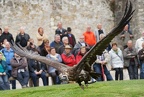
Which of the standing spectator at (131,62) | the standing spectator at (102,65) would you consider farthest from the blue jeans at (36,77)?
the standing spectator at (131,62)

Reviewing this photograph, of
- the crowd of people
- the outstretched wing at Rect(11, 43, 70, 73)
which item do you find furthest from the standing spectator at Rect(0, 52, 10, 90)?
the outstretched wing at Rect(11, 43, 70, 73)

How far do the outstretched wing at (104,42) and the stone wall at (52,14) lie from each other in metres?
12.9

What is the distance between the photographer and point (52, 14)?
2800 centimetres

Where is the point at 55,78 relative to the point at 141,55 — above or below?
below

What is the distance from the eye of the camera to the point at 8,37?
21.0 metres

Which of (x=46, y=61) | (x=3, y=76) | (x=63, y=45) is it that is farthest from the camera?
(x=63, y=45)

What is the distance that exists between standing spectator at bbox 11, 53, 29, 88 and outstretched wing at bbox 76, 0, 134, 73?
227 inches

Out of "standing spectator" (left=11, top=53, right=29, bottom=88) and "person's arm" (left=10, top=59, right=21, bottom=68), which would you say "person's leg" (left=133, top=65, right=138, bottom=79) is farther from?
"person's arm" (left=10, top=59, right=21, bottom=68)

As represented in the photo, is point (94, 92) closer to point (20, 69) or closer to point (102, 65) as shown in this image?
point (20, 69)

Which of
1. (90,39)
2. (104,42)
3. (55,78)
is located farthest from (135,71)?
(104,42)

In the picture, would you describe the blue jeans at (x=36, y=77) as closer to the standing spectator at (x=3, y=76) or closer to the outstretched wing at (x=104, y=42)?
the standing spectator at (x=3, y=76)

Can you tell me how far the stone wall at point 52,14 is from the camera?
2655 cm

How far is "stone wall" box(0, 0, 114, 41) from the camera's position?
26.5 metres

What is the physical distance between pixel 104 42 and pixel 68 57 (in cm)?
688
